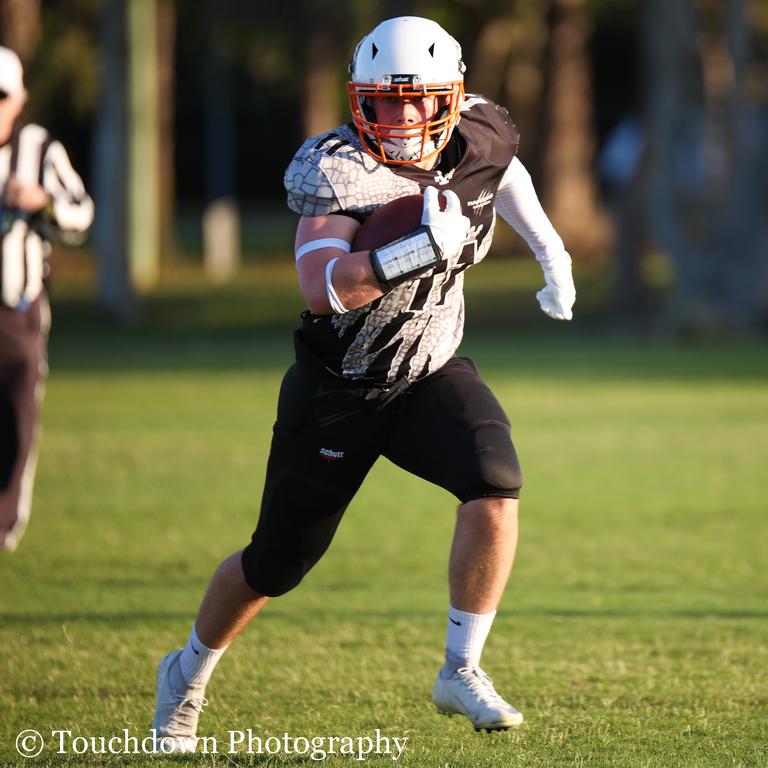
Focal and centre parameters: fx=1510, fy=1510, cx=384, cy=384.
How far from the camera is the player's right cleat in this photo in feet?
13.6

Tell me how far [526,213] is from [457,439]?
0.82 metres

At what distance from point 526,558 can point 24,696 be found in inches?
110

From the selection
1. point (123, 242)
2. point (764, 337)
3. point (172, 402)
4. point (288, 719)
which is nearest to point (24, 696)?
point (288, 719)

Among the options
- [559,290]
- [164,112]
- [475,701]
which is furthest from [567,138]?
[475,701]

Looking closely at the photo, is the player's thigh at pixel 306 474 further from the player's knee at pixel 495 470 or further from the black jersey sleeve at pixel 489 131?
the black jersey sleeve at pixel 489 131

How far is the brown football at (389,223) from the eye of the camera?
3838 mm

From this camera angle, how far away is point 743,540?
7066 millimetres

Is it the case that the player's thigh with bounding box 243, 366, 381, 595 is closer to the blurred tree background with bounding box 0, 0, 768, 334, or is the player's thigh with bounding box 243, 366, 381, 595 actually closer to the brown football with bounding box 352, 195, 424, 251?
the brown football with bounding box 352, 195, 424, 251

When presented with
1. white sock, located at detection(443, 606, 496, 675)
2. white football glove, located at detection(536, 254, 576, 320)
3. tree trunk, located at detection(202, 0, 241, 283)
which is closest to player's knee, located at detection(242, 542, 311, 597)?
white sock, located at detection(443, 606, 496, 675)

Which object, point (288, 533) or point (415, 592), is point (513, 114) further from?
point (288, 533)

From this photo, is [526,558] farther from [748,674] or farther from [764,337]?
[764,337]

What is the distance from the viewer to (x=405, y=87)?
158 inches

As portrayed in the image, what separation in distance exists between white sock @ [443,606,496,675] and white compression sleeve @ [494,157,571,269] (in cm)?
113

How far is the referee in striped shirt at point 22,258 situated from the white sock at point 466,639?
10.1 ft
